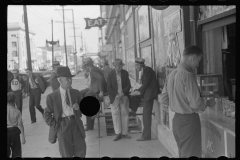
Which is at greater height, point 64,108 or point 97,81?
point 97,81

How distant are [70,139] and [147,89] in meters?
2.80

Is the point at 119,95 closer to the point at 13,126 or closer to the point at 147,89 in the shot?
the point at 147,89

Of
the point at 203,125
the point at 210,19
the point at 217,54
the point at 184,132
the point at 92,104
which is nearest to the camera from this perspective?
the point at 92,104

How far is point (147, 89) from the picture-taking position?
6.25 m

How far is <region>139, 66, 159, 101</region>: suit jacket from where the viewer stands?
6.15 metres

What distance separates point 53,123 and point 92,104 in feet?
4.23

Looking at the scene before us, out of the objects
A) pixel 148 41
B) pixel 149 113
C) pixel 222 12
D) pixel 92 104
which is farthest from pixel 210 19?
pixel 148 41

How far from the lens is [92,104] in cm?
237

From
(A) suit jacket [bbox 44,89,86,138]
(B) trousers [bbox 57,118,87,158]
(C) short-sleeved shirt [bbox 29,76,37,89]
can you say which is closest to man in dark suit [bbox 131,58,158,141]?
(C) short-sleeved shirt [bbox 29,76,37,89]

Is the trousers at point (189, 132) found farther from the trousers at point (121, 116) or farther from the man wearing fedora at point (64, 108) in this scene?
the trousers at point (121, 116)

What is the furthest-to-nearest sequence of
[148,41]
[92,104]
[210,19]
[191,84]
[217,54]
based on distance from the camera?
[148,41], [217,54], [210,19], [191,84], [92,104]

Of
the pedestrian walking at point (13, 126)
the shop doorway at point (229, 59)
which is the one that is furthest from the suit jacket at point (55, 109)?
the shop doorway at point (229, 59)

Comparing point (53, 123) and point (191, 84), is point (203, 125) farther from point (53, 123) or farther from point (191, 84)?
point (53, 123)

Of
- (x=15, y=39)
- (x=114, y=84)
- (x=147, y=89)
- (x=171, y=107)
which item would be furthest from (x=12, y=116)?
(x=147, y=89)
